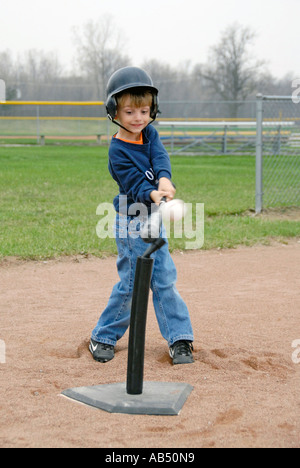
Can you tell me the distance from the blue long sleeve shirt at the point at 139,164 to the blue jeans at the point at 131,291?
7.7 inches

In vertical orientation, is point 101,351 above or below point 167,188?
below

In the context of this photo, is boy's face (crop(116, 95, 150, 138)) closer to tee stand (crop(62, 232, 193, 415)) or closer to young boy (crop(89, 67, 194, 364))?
young boy (crop(89, 67, 194, 364))

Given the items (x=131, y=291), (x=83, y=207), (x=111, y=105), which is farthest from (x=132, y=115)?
(x=83, y=207)

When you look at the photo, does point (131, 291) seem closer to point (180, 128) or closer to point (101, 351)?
point (101, 351)

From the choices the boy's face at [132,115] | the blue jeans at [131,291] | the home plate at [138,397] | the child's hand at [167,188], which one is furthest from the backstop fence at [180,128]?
the home plate at [138,397]

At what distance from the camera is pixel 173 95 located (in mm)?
38688

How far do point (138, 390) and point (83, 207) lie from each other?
598 cm

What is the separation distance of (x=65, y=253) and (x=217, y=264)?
1463 mm

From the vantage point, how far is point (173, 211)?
257 cm

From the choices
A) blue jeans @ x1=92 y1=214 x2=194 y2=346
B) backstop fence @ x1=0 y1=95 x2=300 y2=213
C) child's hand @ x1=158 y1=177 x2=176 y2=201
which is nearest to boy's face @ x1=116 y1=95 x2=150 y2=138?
child's hand @ x1=158 y1=177 x2=176 y2=201

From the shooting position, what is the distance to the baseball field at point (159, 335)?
8.07ft

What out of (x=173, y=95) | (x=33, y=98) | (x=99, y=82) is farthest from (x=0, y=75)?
(x=173, y=95)

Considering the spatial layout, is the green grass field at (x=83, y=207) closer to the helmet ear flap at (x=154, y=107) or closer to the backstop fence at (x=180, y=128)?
the backstop fence at (x=180, y=128)

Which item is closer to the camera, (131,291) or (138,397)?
(138,397)
